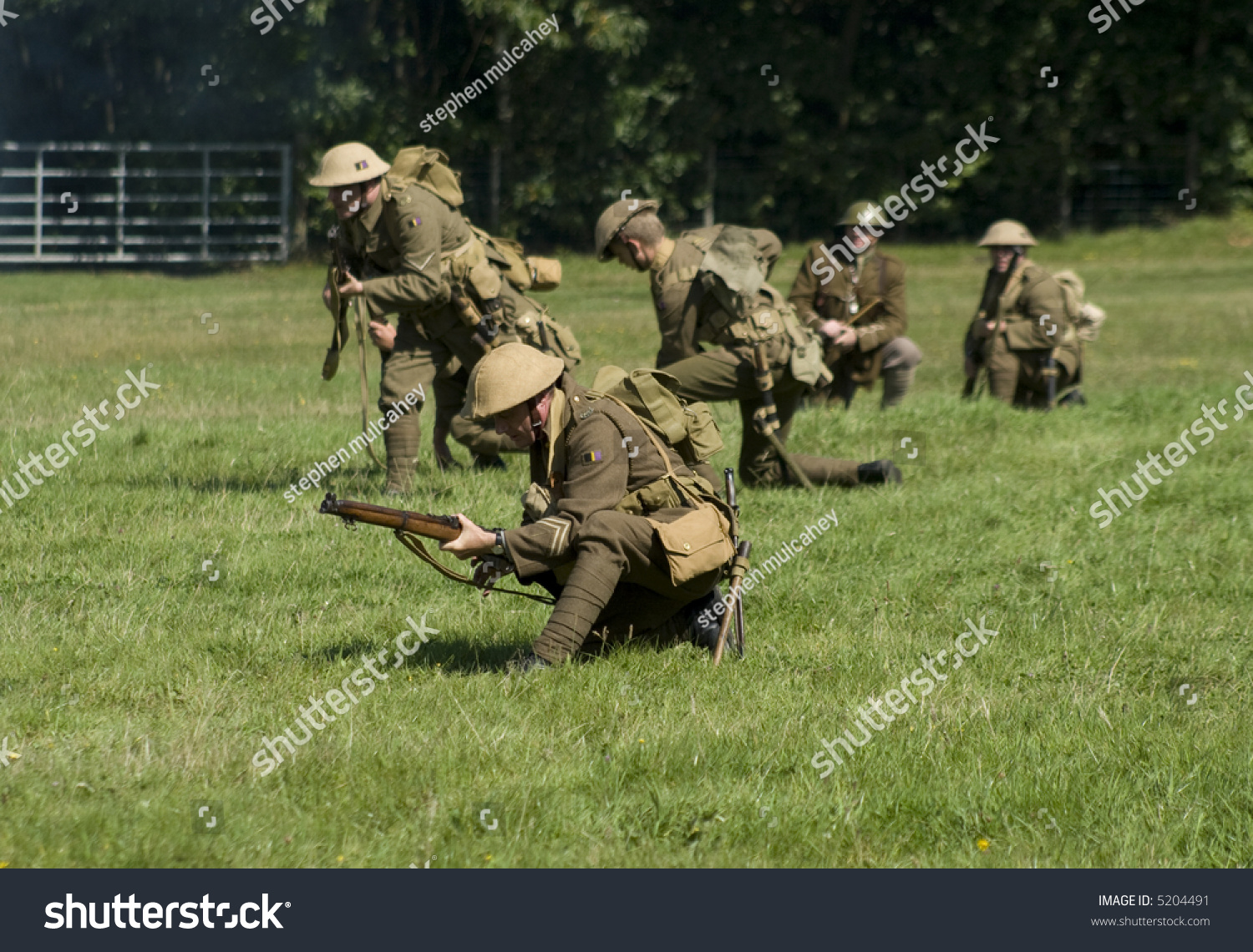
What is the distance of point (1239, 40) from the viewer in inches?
1553

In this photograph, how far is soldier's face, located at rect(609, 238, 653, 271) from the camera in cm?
863

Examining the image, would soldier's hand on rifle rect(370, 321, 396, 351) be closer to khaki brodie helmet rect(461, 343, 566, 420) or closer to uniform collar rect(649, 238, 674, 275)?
uniform collar rect(649, 238, 674, 275)

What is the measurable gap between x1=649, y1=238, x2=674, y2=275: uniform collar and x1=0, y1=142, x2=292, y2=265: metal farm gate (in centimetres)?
2356

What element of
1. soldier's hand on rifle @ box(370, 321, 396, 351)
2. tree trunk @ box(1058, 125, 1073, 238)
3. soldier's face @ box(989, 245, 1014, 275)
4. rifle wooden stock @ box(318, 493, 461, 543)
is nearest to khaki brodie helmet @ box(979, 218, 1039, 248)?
soldier's face @ box(989, 245, 1014, 275)

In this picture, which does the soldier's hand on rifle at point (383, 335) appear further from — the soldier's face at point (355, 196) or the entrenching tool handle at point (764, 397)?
the entrenching tool handle at point (764, 397)

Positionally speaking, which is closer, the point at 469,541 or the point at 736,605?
the point at 469,541

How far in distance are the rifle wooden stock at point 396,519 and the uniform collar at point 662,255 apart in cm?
358

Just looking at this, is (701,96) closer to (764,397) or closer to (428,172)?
(428,172)

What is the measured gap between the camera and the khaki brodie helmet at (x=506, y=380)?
5.54 meters

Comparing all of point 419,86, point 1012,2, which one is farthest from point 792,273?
point 1012,2

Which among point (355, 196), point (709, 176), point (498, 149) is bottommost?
point (709, 176)

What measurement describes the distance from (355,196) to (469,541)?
425cm

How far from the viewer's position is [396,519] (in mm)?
5441

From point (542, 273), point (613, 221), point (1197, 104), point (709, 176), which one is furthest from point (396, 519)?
point (1197, 104)
